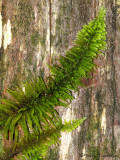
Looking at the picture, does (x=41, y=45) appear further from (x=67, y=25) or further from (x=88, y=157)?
(x=88, y=157)

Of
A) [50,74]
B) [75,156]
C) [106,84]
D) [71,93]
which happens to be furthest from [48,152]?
[106,84]

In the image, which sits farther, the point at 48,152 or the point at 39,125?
the point at 48,152

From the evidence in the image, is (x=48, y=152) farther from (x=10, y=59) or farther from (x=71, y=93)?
(x=10, y=59)

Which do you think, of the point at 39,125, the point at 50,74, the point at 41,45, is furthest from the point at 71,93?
the point at 41,45

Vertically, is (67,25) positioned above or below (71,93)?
above

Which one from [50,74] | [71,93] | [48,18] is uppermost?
[48,18]

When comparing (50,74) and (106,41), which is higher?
(106,41)
